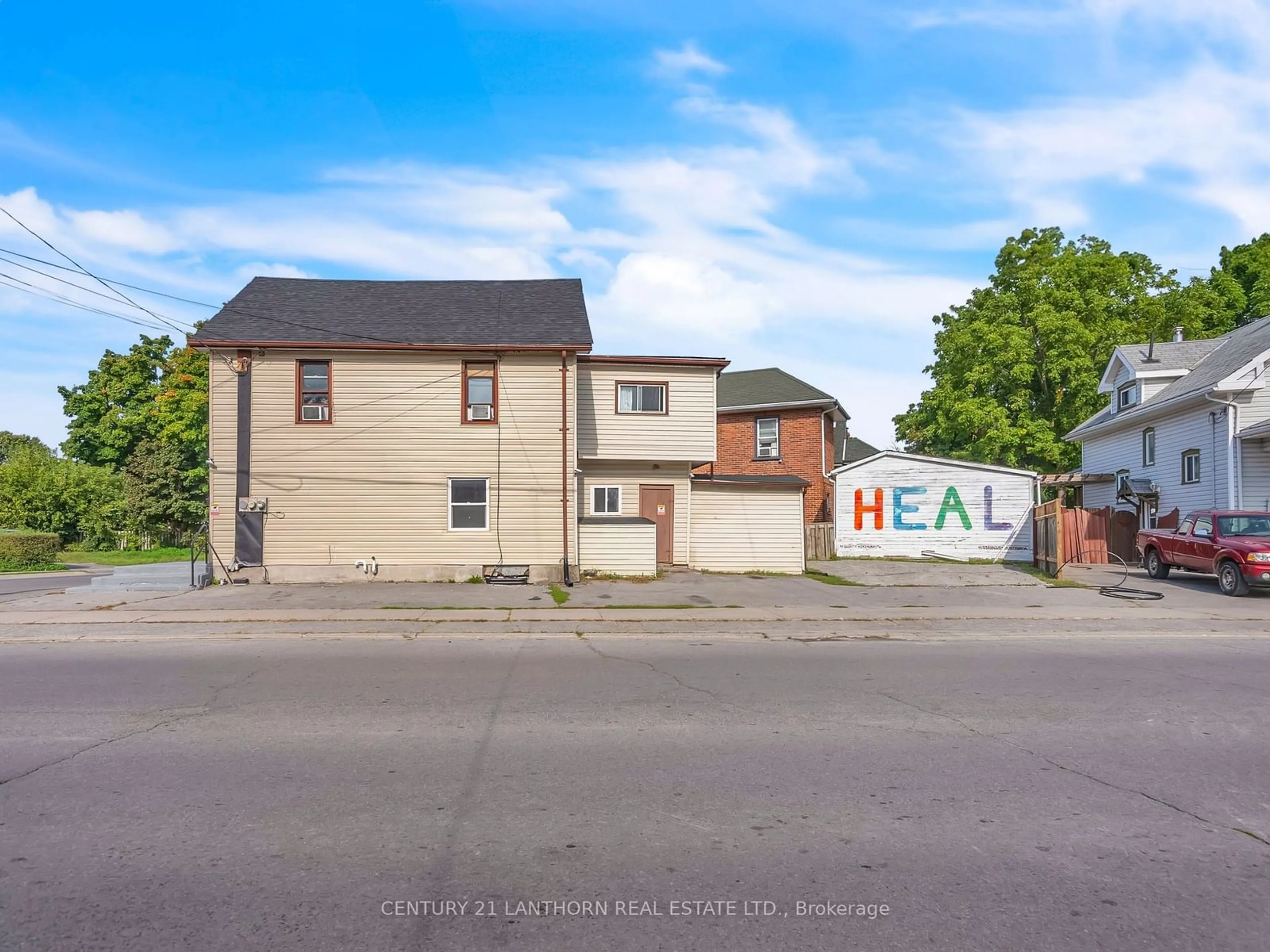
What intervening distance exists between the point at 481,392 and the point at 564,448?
→ 8.11 feet

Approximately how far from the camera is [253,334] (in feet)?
64.5

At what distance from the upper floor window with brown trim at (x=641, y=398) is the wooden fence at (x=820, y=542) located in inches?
316

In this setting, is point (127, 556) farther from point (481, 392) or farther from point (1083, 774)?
point (1083, 774)

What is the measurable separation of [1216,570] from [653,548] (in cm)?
1256

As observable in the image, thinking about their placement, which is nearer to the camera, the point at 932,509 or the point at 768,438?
the point at 932,509

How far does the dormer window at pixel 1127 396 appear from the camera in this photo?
3022cm

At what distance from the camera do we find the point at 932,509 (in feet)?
91.8

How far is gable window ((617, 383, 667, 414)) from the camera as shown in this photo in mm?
22812

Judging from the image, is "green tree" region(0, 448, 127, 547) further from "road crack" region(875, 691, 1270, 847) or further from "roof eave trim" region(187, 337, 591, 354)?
"road crack" region(875, 691, 1270, 847)

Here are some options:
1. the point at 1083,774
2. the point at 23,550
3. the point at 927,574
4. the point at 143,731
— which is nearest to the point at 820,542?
the point at 927,574

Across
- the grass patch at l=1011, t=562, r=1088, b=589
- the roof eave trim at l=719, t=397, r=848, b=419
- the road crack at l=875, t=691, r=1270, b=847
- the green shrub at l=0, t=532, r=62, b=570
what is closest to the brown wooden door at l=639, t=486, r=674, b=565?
the roof eave trim at l=719, t=397, r=848, b=419

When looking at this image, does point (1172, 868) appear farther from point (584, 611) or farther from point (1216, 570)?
point (1216, 570)

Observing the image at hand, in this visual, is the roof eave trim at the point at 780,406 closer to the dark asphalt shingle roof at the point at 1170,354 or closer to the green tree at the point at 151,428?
the dark asphalt shingle roof at the point at 1170,354

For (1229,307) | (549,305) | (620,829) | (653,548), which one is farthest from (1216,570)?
(1229,307)
